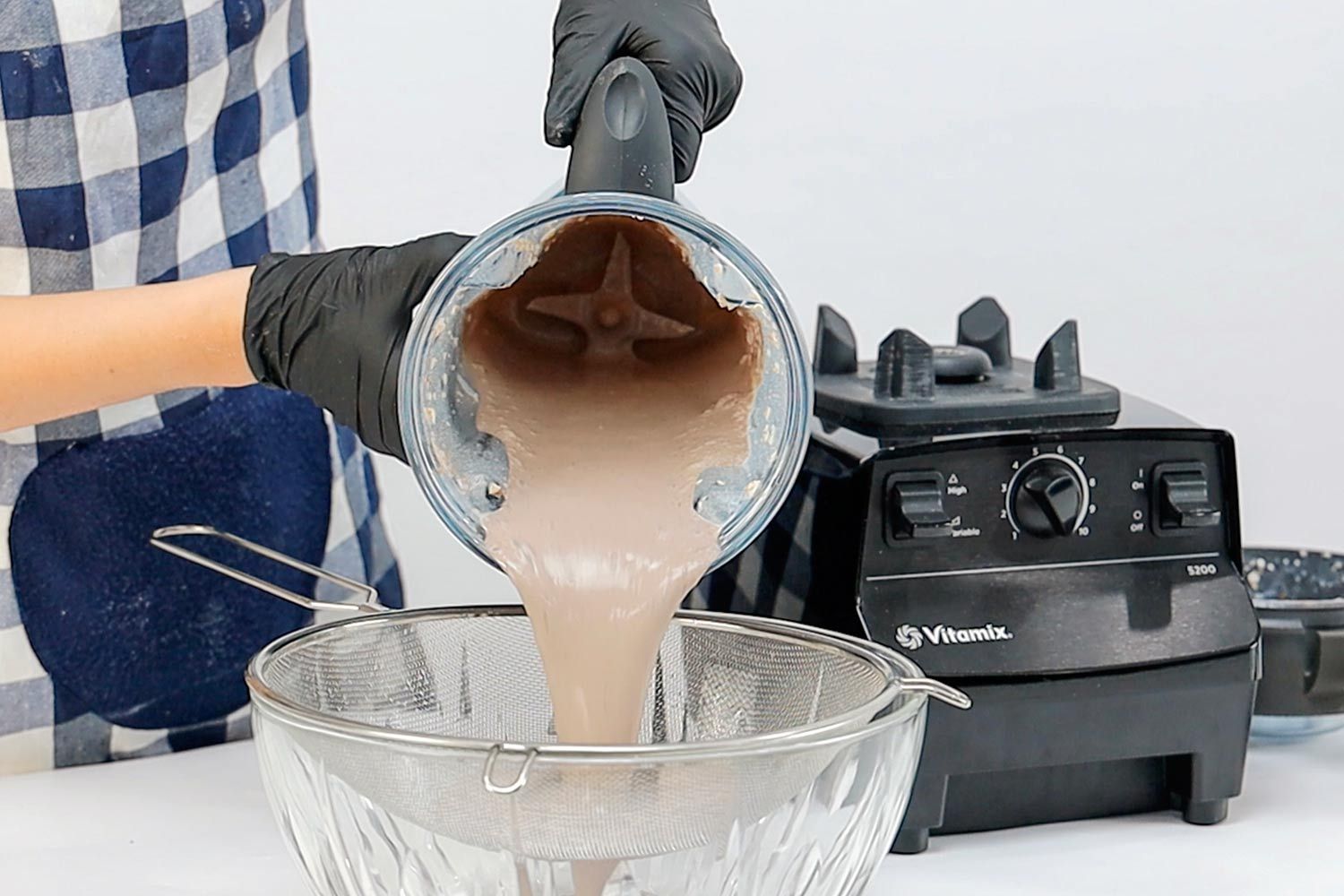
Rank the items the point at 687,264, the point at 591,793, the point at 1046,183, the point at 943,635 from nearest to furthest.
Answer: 1. the point at 591,793
2. the point at 687,264
3. the point at 943,635
4. the point at 1046,183

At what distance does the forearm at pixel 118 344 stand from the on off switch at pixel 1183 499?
0.55 m

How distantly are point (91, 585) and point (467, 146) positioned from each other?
623 millimetres

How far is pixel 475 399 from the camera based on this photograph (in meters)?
0.87

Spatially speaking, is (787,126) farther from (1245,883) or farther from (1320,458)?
(1245,883)

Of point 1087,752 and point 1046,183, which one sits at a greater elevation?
point 1046,183

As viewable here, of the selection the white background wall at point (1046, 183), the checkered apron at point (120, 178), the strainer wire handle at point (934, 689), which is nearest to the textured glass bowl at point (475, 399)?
the strainer wire handle at point (934, 689)

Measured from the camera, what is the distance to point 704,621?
3.08 feet

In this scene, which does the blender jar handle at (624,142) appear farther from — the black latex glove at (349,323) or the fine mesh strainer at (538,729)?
the fine mesh strainer at (538,729)

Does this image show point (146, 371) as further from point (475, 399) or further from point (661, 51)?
point (661, 51)

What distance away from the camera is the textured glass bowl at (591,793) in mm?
712

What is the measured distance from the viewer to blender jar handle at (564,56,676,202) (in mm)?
773

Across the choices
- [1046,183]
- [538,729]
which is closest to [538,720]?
[538,729]

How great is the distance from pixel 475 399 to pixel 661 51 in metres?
0.22

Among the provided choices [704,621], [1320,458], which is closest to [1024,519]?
[704,621]
